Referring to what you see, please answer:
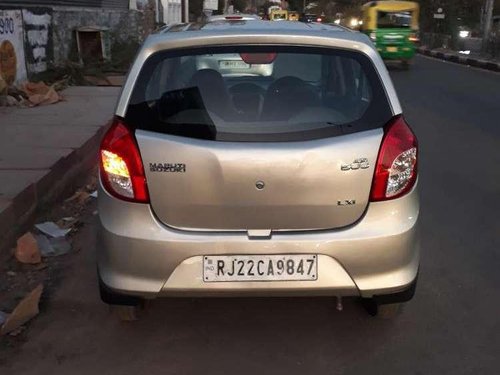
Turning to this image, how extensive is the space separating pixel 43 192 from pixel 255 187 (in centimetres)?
343

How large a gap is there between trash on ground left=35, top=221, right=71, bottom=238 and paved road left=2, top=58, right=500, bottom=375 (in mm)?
249

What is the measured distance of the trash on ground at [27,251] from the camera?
16.3 ft

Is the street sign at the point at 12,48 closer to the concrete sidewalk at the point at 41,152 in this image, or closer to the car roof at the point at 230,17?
the concrete sidewalk at the point at 41,152

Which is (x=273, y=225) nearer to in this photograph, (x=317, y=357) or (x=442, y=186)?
(x=317, y=357)

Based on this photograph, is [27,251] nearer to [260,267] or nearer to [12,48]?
[260,267]

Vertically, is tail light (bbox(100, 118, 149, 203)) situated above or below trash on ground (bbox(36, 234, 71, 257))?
above

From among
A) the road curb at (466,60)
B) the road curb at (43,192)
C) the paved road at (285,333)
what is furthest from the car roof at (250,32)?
the road curb at (466,60)

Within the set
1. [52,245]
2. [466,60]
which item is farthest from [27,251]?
[466,60]

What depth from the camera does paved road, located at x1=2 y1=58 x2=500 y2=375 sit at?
3484 millimetres

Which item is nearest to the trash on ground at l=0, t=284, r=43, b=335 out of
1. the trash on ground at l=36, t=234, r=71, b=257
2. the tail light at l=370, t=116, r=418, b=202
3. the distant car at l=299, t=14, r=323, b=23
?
the trash on ground at l=36, t=234, r=71, b=257

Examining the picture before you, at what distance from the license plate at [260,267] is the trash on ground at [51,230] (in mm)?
2547

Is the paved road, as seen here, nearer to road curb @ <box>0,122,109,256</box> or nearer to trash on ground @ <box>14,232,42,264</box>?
trash on ground @ <box>14,232,42,264</box>

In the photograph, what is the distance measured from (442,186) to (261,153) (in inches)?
175

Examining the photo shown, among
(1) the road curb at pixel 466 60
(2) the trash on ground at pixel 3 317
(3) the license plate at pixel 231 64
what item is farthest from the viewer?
(1) the road curb at pixel 466 60
